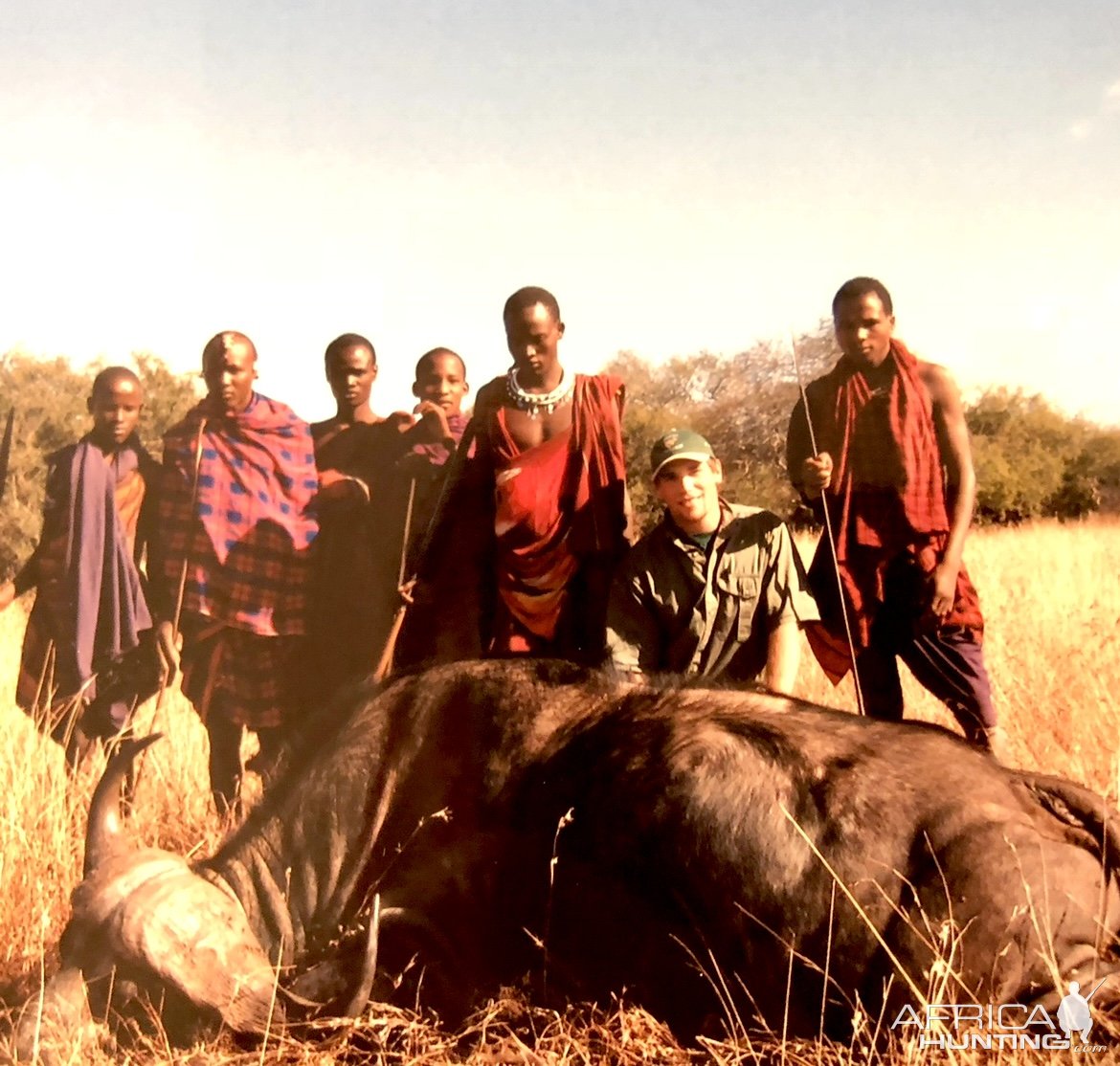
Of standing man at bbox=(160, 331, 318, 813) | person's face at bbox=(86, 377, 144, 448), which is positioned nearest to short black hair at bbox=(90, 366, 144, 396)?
person's face at bbox=(86, 377, 144, 448)

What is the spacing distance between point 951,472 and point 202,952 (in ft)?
10.8

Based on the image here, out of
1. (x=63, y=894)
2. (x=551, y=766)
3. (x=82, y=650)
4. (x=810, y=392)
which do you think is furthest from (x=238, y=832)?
(x=810, y=392)

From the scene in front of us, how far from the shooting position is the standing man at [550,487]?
171 inches

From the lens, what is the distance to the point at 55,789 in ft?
14.6

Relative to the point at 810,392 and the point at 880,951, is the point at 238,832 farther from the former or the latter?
the point at 810,392

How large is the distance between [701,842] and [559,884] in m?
0.49

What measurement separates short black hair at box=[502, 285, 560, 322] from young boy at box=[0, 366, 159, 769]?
204 centimetres

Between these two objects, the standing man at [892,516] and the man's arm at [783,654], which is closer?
the man's arm at [783,654]

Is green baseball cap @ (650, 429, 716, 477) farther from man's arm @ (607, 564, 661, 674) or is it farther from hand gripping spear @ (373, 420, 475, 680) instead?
hand gripping spear @ (373, 420, 475, 680)

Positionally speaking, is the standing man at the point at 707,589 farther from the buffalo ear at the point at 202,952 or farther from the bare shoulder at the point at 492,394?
the buffalo ear at the point at 202,952

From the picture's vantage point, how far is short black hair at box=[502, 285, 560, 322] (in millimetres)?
4312

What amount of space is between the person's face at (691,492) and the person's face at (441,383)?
151cm

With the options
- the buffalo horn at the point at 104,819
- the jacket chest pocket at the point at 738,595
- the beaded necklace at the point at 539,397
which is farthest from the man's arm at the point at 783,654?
the buffalo horn at the point at 104,819

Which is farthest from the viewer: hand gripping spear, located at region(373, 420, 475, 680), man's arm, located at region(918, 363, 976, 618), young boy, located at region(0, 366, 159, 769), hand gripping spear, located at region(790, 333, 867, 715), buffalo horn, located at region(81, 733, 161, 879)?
young boy, located at region(0, 366, 159, 769)
